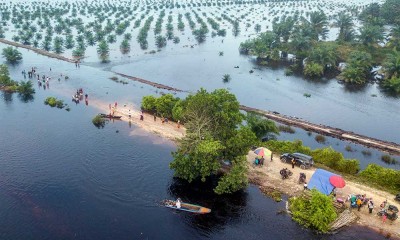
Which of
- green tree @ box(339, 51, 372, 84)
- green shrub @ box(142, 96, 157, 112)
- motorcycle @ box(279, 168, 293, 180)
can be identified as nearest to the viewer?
motorcycle @ box(279, 168, 293, 180)

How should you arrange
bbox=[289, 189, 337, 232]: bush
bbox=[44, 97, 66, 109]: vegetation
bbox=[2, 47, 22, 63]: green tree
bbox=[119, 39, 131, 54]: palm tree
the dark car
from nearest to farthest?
bbox=[289, 189, 337, 232]: bush < the dark car < bbox=[44, 97, 66, 109]: vegetation < bbox=[2, 47, 22, 63]: green tree < bbox=[119, 39, 131, 54]: palm tree

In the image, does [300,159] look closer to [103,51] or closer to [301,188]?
[301,188]

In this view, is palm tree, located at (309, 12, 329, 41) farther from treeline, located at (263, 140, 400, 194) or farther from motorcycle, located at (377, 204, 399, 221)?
motorcycle, located at (377, 204, 399, 221)

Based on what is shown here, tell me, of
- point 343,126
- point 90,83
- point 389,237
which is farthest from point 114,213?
point 90,83

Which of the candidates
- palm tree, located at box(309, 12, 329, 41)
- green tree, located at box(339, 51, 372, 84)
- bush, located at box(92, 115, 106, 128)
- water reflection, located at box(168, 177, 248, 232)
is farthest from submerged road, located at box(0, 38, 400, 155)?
palm tree, located at box(309, 12, 329, 41)

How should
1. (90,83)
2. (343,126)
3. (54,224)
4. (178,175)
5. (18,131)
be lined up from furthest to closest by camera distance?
(90,83) → (343,126) → (18,131) → (178,175) → (54,224)

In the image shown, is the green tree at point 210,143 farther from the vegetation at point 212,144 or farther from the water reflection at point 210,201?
the water reflection at point 210,201

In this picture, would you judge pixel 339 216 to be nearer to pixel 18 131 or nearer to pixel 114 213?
pixel 114 213
